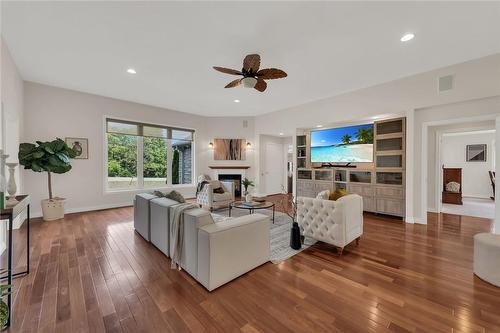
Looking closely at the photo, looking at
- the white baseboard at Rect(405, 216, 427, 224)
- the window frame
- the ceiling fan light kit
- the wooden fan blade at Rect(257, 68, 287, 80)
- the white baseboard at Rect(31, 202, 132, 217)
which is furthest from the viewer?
the window frame

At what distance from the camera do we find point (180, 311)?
70.0 inches

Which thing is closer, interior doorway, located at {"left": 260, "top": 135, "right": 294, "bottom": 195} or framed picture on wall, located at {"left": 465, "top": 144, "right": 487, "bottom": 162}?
framed picture on wall, located at {"left": 465, "top": 144, "right": 487, "bottom": 162}

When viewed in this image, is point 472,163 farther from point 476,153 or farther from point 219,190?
point 219,190

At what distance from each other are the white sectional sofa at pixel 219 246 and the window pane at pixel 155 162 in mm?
4261

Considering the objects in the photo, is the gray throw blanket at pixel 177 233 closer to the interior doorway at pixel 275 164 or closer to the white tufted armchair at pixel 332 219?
the white tufted armchair at pixel 332 219

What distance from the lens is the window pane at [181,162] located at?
23.2 feet

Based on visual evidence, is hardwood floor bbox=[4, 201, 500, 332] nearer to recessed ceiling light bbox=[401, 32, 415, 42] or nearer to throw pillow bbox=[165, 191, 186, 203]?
throw pillow bbox=[165, 191, 186, 203]

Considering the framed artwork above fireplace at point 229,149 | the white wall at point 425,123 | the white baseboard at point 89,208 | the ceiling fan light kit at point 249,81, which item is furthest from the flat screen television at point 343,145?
the white baseboard at point 89,208

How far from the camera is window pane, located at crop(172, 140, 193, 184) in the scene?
707 cm

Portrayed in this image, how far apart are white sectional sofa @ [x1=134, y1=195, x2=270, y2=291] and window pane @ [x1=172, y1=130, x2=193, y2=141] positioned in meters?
4.87

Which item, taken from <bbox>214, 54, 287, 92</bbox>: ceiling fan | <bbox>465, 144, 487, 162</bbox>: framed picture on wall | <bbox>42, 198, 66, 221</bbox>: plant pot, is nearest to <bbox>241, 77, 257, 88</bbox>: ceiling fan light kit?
<bbox>214, 54, 287, 92</bbox>: ceiling fan

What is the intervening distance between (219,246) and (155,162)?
5.40 m

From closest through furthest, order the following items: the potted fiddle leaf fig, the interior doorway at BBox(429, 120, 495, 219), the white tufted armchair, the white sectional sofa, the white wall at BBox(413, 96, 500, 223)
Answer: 1. the white sectional sofa
2. the white tufted armchair
3. the white wall at BBox(413, 96, 500, 223)
4. the potted fiddle leaf fig
5. the interior doorway at BBox(429, 120, 495, 219)

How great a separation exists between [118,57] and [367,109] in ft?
17.3
